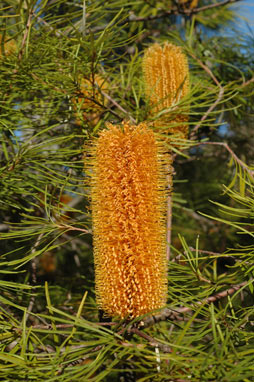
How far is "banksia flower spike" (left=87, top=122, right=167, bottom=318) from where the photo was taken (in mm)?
566

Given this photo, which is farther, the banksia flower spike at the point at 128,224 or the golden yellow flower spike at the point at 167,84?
the golden yellow flower spike at the point at 167,84

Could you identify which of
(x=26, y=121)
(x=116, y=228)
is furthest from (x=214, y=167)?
(x=116, y=228)

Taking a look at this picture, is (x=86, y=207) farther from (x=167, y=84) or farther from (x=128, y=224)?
(x=167, y=84)

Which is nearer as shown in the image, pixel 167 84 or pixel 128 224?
pixel 128 224

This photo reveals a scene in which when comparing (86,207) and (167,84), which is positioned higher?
(167,84)

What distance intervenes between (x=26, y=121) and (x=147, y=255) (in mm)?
529

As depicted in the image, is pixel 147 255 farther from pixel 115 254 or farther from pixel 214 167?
pixel 214 167

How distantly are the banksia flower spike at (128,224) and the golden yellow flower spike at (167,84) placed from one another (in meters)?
0.26

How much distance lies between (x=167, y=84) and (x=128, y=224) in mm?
400

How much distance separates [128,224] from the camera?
1.87 feet

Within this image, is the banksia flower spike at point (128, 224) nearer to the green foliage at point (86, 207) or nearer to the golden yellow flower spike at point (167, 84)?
the green foliage at point (86, 207)

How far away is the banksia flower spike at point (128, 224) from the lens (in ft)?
1.86

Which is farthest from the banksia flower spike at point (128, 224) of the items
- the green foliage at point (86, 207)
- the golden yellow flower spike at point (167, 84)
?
the golden yellow flower spike at point (167, 84)

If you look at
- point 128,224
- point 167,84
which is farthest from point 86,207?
point 167,84
